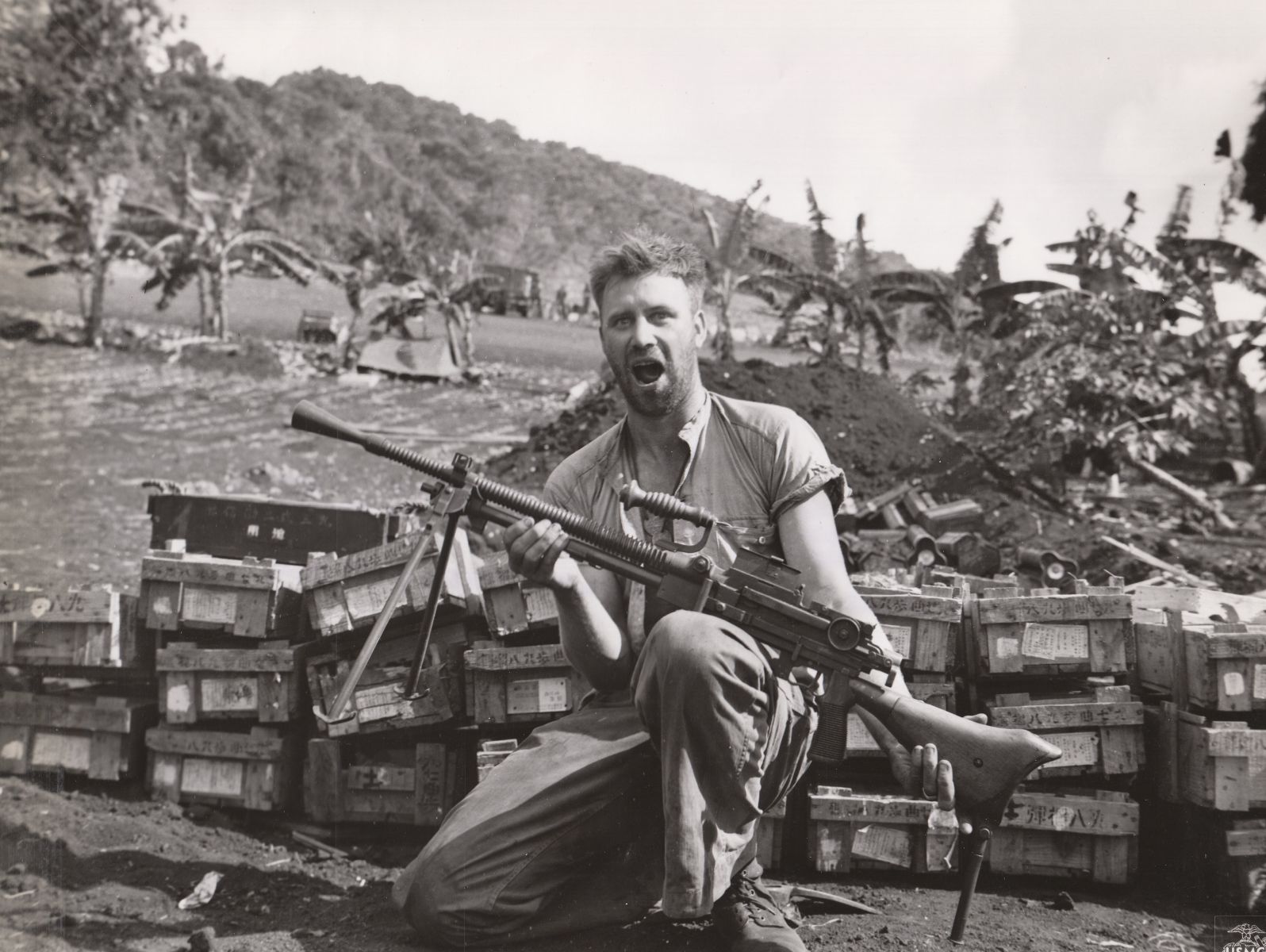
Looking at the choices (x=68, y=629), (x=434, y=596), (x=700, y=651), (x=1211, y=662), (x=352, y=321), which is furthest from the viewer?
(x=352, y=321)

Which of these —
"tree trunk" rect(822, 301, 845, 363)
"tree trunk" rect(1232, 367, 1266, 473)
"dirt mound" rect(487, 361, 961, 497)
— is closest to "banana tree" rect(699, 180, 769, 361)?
"tree trunk" rect(822, 301, 845, 363)

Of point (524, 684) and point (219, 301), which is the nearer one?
point (524, 684)

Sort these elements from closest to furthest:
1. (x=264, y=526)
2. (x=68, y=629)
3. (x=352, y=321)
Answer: (x=68, y=629), (x=264, y=526), (x=352, y=321)

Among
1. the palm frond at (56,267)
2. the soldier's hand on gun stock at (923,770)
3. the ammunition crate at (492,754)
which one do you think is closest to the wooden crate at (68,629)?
the ammunition crate at (492,754)

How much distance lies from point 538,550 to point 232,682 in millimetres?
2663

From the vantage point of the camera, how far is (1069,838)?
4301 millimetres

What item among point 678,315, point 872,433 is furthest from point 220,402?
point 678,315

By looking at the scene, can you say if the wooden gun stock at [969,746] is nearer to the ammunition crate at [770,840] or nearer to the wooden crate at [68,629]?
the ammunition crate at [770,840]

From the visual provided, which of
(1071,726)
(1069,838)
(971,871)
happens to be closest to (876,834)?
(1069,838)

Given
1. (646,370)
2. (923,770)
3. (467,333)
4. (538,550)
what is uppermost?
(467,333)

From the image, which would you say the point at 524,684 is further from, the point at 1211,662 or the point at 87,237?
the point at 87,237

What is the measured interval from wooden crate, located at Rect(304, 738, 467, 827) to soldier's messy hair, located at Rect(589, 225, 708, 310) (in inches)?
97.4

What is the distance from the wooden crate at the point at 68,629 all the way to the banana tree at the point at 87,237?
16380 millimetres

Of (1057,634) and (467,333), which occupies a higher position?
(467,333)
